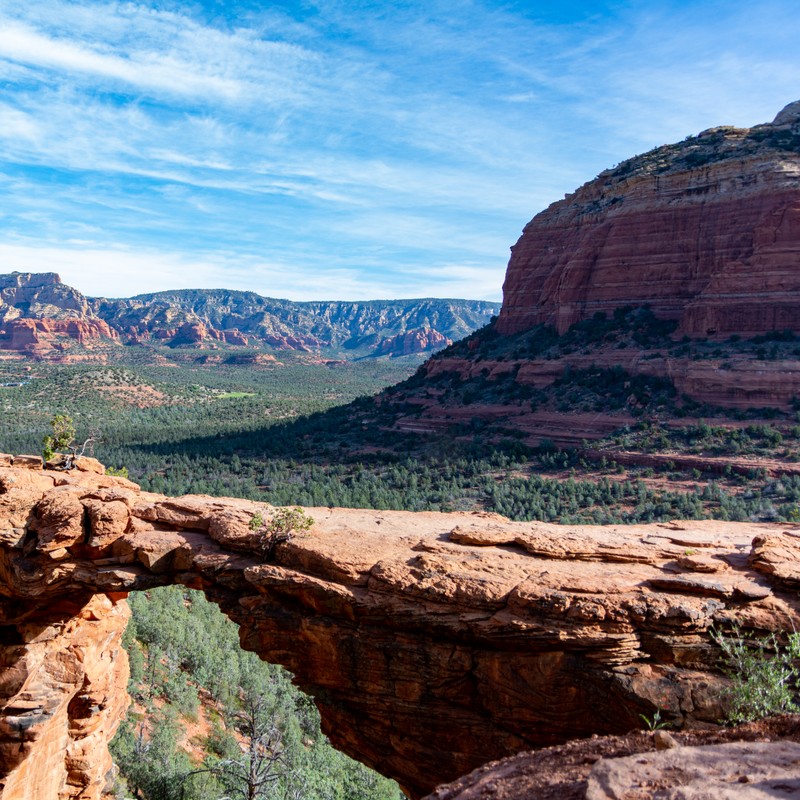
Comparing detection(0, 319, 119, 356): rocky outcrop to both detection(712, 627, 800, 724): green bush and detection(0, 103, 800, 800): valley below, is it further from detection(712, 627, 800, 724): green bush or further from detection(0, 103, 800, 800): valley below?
detection(712, 627, 800, 724): green bush

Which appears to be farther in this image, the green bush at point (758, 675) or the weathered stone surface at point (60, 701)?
the weathered stone surface at point (60, 701)

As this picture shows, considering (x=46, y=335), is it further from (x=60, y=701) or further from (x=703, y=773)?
(x=703, y=773)

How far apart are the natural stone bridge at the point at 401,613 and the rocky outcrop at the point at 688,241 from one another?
4240 centimetres

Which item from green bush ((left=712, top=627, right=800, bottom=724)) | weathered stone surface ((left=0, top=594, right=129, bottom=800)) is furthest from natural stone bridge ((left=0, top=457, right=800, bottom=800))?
green bush ((left=712, top=627, right=800, bottom=724))

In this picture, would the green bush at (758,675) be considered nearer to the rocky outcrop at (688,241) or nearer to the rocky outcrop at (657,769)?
the rocky outcrop at (657,769)

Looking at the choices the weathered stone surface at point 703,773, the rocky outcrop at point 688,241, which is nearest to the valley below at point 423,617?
the weathered stone surface at point 703,773

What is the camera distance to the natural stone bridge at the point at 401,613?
27.8 feet

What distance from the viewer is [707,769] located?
16.2 ft

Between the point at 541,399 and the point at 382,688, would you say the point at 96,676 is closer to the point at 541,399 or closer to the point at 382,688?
the point at 382,688

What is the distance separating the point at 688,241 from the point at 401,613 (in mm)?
53725

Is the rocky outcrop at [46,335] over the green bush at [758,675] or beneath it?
over

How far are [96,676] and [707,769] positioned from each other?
13257 mm

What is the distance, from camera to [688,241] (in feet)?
174

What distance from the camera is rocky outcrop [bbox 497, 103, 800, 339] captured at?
155 feet
